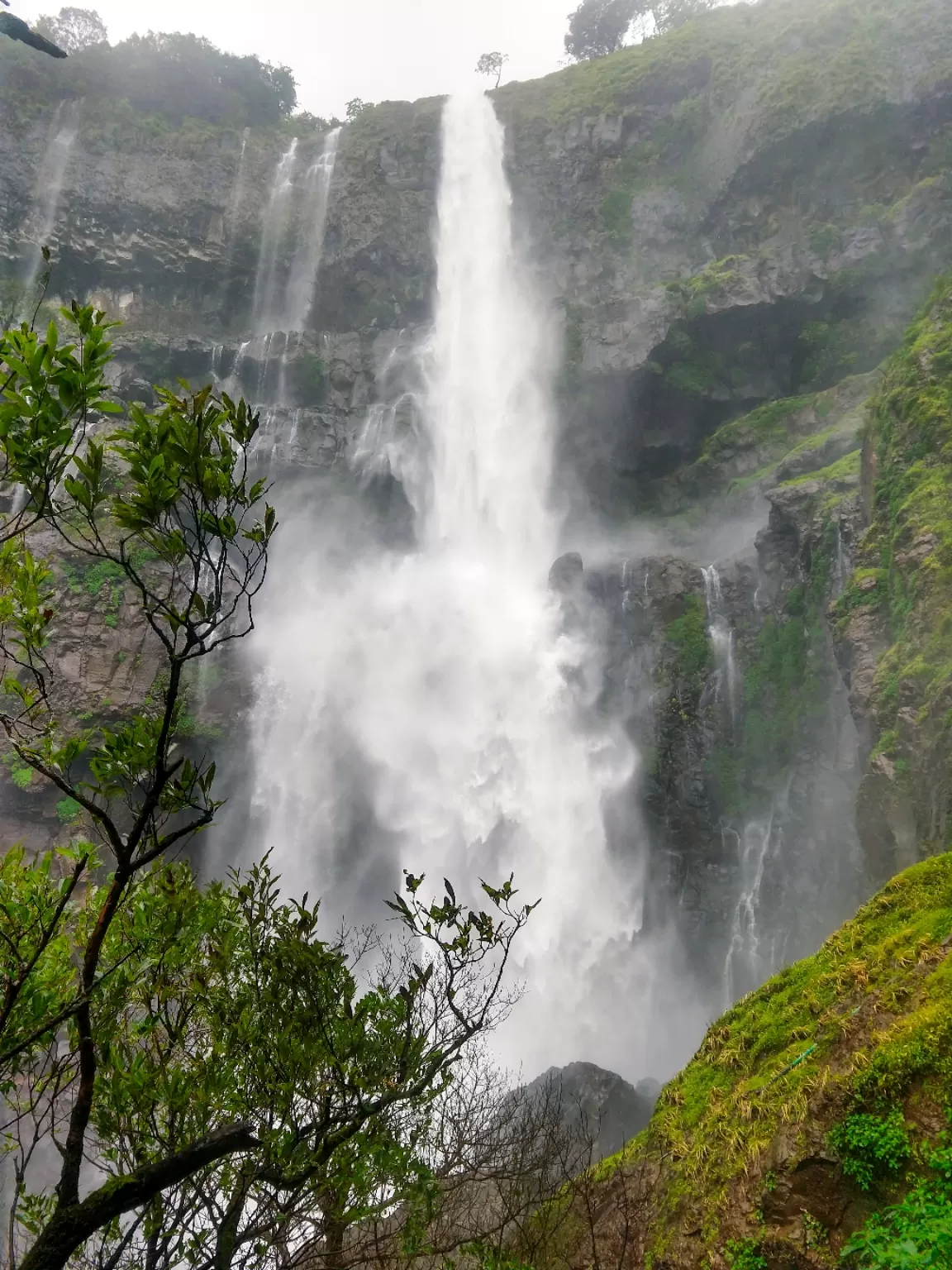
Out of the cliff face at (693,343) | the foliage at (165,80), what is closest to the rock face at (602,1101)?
the cliff face at (693,343)

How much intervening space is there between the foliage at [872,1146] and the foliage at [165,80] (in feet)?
147

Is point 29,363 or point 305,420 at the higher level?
point 305,420

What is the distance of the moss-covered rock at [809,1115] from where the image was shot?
4316 mm

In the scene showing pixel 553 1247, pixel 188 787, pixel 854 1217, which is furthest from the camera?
pixel 553 1247

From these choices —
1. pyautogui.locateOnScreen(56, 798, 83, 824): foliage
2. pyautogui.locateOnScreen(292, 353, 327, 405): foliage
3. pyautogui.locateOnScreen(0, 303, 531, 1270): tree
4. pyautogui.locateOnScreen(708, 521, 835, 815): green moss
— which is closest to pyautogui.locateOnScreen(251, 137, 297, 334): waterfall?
pyautogui.locateOnScreen(292, 353, 327, 405): foliage

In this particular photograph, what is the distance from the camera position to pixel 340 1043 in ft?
11.8

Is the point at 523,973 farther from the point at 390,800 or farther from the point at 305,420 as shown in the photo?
the point at 305,420

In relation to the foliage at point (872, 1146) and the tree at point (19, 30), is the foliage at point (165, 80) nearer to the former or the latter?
the tree at point (19, 30)

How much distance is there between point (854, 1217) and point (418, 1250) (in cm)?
259

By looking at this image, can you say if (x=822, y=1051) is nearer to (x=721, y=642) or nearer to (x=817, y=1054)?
(x=817, y=1054)

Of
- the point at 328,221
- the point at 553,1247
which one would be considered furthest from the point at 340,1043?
the point at 328,221

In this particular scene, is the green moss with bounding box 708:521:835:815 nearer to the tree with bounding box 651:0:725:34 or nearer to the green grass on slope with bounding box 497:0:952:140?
the green grass on slope with bounding box 497:0:952:140

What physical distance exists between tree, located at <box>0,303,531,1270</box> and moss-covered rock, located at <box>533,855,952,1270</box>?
7.55 ft

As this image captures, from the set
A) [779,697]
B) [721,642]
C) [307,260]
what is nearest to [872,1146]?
[779,697]
